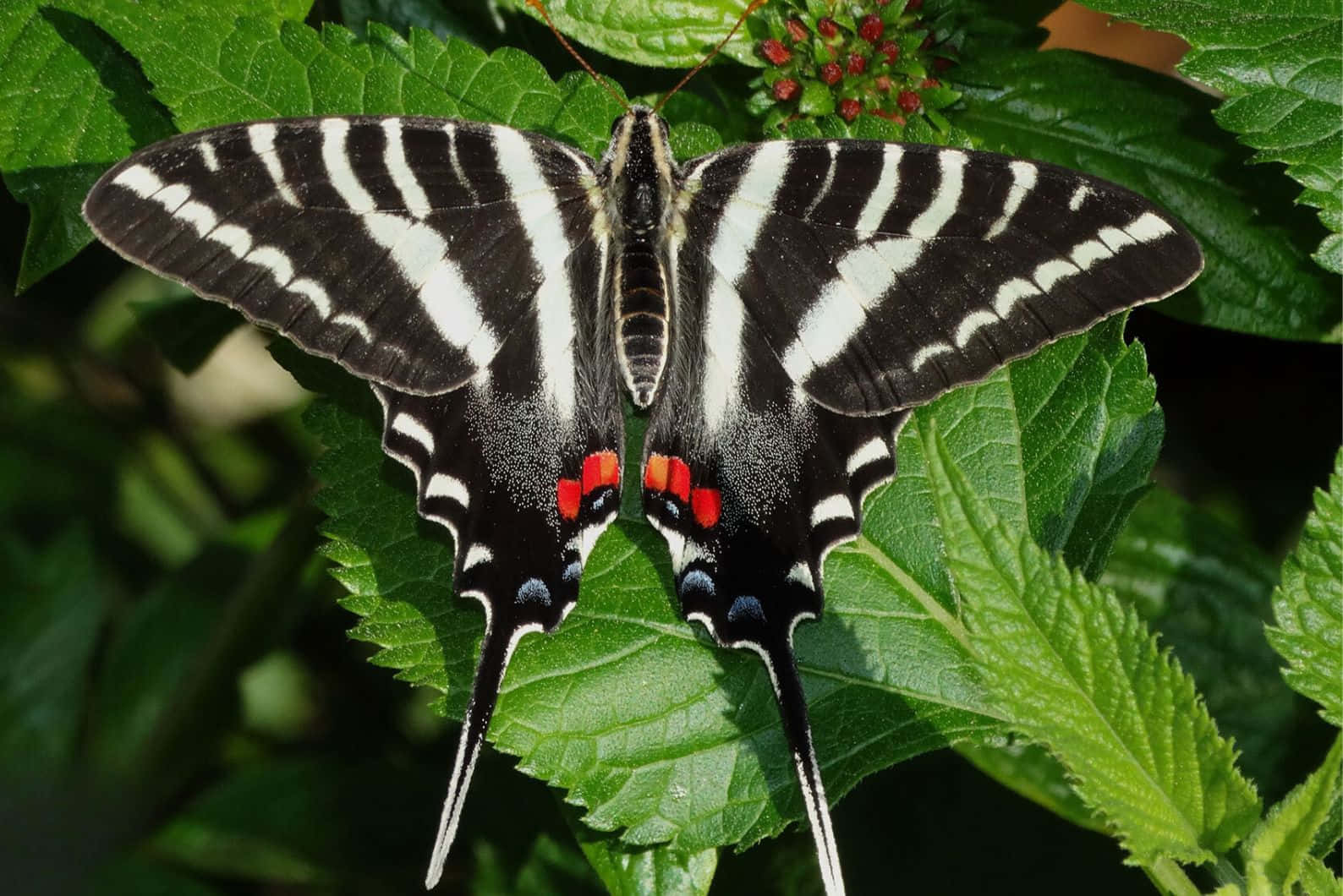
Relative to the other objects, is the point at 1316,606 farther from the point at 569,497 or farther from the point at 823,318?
the point at 569,497

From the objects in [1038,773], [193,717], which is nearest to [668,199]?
[1038,773]

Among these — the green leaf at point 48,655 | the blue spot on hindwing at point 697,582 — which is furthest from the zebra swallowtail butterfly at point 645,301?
the green leaf at point 48,655

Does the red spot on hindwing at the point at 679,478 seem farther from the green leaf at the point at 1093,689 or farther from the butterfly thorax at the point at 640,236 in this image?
the green leaf at the point at 1093,689

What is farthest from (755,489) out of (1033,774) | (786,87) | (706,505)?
(1033,774)

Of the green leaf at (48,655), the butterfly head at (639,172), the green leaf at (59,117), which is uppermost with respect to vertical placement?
the butterfly head at (639,172)

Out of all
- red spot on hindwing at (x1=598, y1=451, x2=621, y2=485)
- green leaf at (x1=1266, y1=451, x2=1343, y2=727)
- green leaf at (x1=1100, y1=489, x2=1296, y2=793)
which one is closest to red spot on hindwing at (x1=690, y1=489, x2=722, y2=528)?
red spot on hindwing at (x1=598, y1=451, x2=621, y2=485)

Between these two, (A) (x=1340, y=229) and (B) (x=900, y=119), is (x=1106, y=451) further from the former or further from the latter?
(B) (x=900, y=119)
